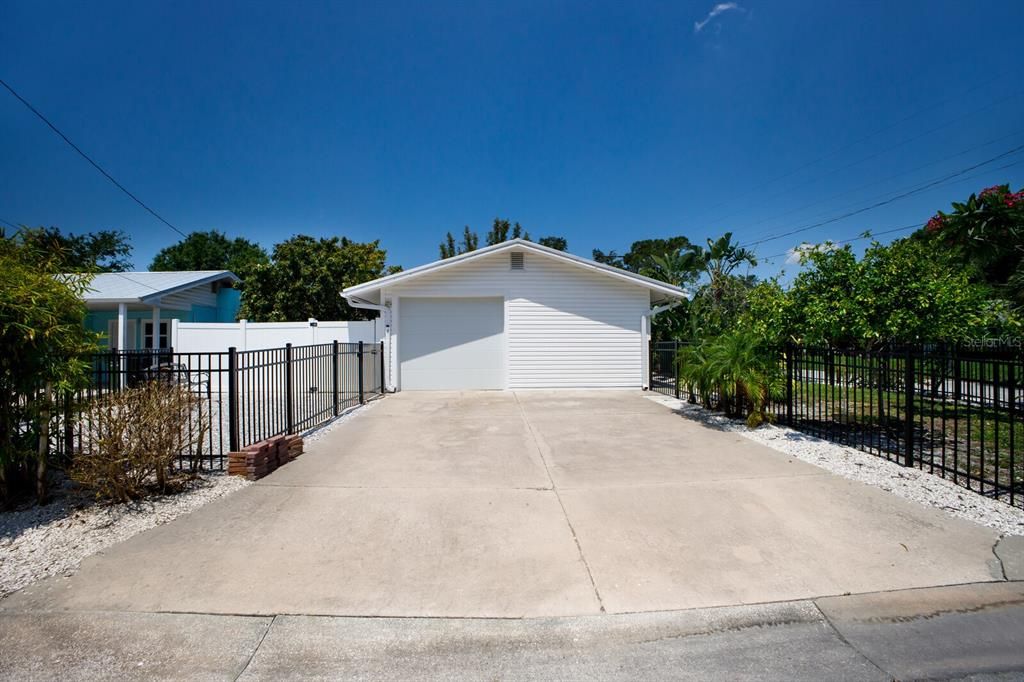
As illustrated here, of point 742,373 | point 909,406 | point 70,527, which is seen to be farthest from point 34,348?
point 909,406

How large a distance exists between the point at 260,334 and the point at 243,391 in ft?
36.6

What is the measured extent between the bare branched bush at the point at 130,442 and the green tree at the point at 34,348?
0.33m

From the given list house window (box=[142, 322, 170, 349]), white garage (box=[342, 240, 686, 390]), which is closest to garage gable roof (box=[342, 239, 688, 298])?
white garage (box=[342, 240, 686, 390])

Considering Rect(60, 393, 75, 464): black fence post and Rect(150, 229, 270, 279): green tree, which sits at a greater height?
Rect(150, 229, 270, 279): green tree

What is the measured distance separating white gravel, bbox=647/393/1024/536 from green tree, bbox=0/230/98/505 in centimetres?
783

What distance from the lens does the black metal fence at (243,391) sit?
5012 mm

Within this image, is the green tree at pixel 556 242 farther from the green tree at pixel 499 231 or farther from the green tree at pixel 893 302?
the green tree at pixel 893 302

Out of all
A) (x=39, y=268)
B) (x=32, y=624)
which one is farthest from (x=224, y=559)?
(x=39, y=268)

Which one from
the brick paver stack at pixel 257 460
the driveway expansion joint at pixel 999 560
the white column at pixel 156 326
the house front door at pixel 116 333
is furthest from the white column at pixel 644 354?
the house front door at pixel 116 333

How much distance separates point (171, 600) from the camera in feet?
10.5

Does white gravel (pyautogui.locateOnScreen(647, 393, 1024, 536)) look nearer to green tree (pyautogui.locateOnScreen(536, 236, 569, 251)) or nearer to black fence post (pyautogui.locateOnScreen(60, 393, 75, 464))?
black fence post (pyautogui.locateOnScreen(60, 393, 75, 464))

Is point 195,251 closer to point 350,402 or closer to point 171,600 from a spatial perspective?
point 350,402

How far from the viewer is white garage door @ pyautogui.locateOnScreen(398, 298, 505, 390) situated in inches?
542

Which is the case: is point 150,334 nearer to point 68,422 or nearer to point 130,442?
point 68,422
